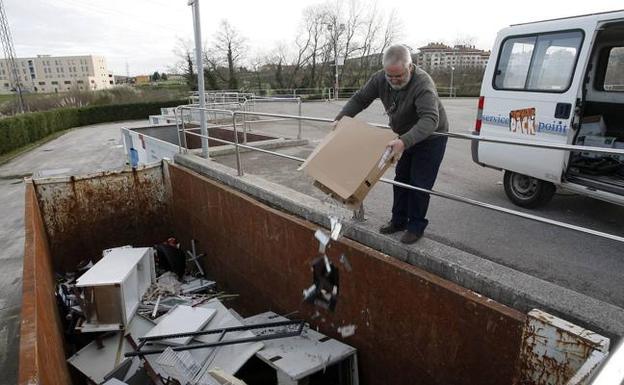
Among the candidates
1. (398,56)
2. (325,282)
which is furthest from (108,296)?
(398,56)

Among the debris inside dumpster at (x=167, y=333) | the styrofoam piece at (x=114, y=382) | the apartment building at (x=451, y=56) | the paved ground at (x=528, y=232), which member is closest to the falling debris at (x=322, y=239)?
the debris inside dumpster at (x=167, y=333)

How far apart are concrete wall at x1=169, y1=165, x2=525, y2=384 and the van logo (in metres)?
2.68

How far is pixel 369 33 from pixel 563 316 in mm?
53284

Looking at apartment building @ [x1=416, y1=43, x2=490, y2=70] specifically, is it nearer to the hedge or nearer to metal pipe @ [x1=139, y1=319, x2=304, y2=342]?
the hedge

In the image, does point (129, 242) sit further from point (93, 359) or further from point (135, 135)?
point (135, 135)

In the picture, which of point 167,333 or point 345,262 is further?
point 167,333

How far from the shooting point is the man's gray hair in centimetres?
289

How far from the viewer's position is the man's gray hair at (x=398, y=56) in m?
Result: 2.89

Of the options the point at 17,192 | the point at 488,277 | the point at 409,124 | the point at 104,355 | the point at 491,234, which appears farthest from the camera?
the point at 17,192

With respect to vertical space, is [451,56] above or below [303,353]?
above

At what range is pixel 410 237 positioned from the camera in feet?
10.7

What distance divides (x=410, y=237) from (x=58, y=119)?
109 feet

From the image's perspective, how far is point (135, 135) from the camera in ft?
36.1

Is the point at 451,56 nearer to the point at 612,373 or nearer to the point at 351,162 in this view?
the point at 351,162
